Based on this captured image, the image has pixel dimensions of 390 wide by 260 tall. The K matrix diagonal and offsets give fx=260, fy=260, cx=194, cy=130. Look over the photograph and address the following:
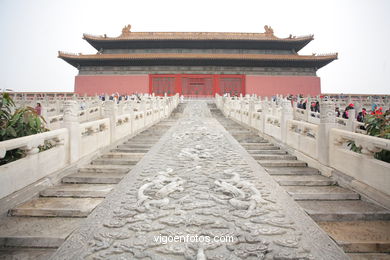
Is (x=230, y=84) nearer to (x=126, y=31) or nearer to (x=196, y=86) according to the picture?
(x=196, y=86)

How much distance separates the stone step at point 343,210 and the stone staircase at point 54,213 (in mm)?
2491

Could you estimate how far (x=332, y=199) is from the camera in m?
3.28

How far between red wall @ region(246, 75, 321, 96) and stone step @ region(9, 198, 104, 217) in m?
25.1

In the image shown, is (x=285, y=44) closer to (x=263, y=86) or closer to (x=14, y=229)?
(x=263, y=86)

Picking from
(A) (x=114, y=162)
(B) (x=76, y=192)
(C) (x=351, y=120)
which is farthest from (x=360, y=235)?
(C) (x=351, y=120)

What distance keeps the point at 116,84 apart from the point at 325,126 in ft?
83.1

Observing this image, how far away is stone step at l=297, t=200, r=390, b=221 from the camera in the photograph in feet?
9.10

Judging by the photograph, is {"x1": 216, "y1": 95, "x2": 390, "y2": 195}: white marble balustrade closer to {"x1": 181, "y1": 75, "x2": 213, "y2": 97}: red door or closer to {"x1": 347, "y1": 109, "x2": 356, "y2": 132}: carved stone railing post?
{"x1": 347, "y1": 109, "x2": 356, "y2": 132}: carved stone railing post

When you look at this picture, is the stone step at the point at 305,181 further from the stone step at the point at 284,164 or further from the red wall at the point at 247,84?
the red wall at the point at 247,84

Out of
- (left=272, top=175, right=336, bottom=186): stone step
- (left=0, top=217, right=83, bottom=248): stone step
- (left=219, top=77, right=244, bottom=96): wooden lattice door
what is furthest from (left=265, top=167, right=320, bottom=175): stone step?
(left=219, top=77, right=244, bottom=96): wooden lattice door

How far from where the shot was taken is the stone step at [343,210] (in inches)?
109

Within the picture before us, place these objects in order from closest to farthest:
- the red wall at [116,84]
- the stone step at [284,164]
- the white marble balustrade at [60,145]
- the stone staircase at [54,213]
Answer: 1. the stone staircase at [54,213]
2. the white marble balustrade at [60,145]
3. the stone step at [284,164]
4. the red wall at [116,84]

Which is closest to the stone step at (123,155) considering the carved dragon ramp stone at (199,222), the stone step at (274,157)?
the carved dragon ramp stone at (199,222)

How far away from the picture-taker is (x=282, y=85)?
26.7m
